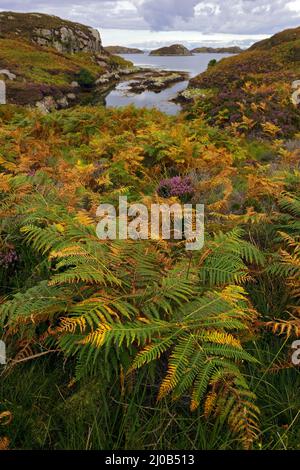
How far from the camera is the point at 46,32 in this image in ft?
198

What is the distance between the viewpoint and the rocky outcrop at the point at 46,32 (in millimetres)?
57969

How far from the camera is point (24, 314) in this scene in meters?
2.55

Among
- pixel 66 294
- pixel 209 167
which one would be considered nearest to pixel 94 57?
pixel 209 167

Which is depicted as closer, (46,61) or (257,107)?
(257,107)

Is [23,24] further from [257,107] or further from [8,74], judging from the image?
[257,107]
